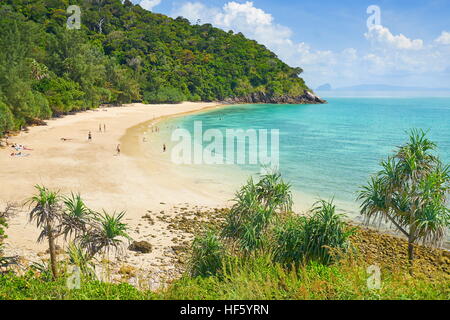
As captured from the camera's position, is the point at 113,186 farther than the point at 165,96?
No

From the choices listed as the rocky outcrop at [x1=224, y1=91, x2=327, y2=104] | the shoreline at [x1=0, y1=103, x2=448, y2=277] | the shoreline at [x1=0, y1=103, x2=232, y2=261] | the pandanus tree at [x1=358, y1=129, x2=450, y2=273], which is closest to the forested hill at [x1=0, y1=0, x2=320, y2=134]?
the rocky outcrop at [x1=224, y1=91, x2=327, y2=104]

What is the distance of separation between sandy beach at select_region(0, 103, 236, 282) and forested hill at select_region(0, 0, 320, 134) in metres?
9.24

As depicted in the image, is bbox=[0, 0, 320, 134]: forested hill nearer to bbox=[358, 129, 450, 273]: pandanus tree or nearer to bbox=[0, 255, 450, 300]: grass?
bbox=[0, 255, 450, 300]: grass

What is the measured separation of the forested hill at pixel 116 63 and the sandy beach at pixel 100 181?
9.24m

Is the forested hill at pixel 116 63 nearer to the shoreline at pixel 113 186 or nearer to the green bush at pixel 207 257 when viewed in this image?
the shoreline at pixel 113 186

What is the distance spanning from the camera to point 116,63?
116 metres

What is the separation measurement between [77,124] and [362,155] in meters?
49.3

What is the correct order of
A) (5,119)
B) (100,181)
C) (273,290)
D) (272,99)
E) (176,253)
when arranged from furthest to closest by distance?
(272,99) < (5,119) < (100,181) < (176,253) < (273,290)

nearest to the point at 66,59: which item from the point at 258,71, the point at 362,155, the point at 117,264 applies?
the point at 362,155

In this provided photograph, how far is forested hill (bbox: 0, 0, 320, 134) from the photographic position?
55.8m

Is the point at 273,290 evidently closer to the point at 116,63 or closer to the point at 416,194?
the point at 416,194

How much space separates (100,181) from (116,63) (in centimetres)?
10084

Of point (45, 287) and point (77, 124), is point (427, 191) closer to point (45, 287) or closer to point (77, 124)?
point (45, 287)

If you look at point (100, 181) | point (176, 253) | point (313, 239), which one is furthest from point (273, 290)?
point (100, 181)
